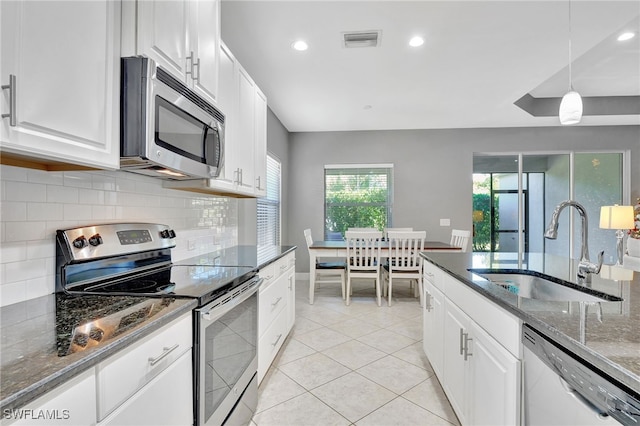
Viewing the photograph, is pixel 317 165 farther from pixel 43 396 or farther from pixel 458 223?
pixel 43 396

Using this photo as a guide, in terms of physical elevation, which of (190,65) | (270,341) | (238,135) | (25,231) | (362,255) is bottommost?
(270,341)

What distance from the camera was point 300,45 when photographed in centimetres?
267

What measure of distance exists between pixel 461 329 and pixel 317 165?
14.2 ft

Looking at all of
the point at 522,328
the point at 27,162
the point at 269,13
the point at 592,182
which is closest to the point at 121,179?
the point at 27,162

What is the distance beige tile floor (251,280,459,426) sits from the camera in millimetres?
1778

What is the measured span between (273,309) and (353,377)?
75cm

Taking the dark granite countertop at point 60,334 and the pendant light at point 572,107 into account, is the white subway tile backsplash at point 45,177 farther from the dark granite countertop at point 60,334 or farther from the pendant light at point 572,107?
the pendant light at point 572,107

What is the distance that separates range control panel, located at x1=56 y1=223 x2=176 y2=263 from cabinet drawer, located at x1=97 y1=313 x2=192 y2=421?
0.58 m

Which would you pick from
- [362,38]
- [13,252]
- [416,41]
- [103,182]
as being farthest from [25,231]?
[416,41]

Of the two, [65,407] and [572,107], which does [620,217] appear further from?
[65,407]

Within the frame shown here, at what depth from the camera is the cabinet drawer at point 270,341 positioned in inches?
77.2

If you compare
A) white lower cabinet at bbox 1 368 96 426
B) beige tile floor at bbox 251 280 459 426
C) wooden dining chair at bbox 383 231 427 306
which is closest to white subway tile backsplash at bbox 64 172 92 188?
white lower cabinet at bbox 1 368 96 426

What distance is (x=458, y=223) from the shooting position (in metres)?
5.33

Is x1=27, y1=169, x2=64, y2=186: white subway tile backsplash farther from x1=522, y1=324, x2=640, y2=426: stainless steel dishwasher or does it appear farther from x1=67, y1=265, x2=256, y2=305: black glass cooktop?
x1=522, y1=324, x2=640, y2=426: stainless steel dishwasher
